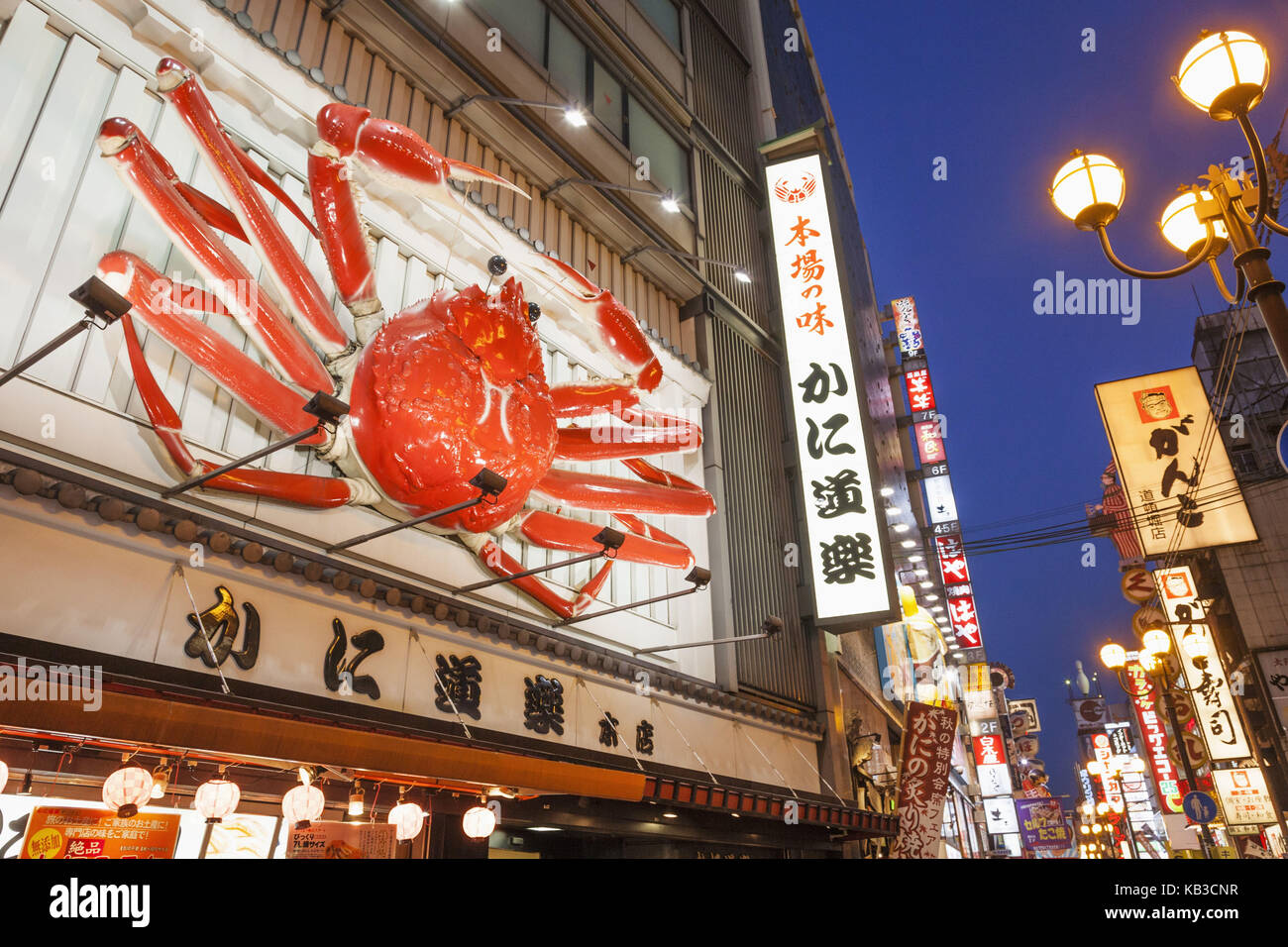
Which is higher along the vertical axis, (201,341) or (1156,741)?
(201,341)

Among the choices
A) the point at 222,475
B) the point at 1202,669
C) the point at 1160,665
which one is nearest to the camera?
the point at 222,475

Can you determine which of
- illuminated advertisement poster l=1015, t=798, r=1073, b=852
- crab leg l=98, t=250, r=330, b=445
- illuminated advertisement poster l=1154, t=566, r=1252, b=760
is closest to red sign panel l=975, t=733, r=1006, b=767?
illuminated advertisement poster l=1015, t=798, r=1073, b=852

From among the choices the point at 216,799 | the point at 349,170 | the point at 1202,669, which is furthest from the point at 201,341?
the point at 1202,669

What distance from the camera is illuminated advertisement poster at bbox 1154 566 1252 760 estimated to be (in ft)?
49.4

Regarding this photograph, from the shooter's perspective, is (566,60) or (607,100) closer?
(566,60)

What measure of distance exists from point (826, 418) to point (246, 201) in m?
8.92

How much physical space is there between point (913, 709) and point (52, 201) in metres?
12.1

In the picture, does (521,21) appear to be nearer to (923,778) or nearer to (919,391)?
(923,778)

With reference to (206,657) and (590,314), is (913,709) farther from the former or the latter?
(206,657)

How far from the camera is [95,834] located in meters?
6.39

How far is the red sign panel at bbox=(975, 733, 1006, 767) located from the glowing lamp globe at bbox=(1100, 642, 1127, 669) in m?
13.2

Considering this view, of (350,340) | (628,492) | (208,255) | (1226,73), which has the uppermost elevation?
(1226,73)

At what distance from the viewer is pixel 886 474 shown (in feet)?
79.4

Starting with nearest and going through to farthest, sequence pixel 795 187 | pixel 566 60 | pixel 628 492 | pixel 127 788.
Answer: pixel 127 788
pixel 628 492
pixel 566 60
pixel 795 187
